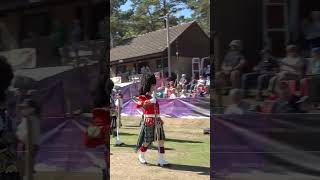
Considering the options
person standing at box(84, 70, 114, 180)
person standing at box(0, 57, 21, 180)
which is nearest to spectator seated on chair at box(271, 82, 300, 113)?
person standing at box(84, 70, 114, 180)

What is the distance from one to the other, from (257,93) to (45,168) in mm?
2414

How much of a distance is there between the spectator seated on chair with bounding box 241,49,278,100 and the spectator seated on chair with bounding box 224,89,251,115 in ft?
0.40

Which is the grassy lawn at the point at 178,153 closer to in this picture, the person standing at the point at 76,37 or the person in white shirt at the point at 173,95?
the person standing at the point at 76,37

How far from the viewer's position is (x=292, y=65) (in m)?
4.46

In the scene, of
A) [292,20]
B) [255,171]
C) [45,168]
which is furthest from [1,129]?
[292,20]

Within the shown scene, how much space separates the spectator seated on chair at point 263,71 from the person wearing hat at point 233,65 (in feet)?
0.29

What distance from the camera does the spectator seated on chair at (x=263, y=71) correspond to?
4.53m

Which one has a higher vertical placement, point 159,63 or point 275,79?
point 159,63

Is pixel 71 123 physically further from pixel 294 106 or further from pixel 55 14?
pixel 294 106

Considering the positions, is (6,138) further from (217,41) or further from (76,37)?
(217,41)

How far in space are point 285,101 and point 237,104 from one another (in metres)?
0.41

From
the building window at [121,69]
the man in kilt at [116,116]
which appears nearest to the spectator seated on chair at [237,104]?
the man in kilt at [116,116]

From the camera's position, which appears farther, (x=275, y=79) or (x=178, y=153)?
(x=178, y=153)

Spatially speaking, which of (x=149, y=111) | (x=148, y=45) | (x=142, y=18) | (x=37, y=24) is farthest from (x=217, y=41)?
(x=142, y=18)
